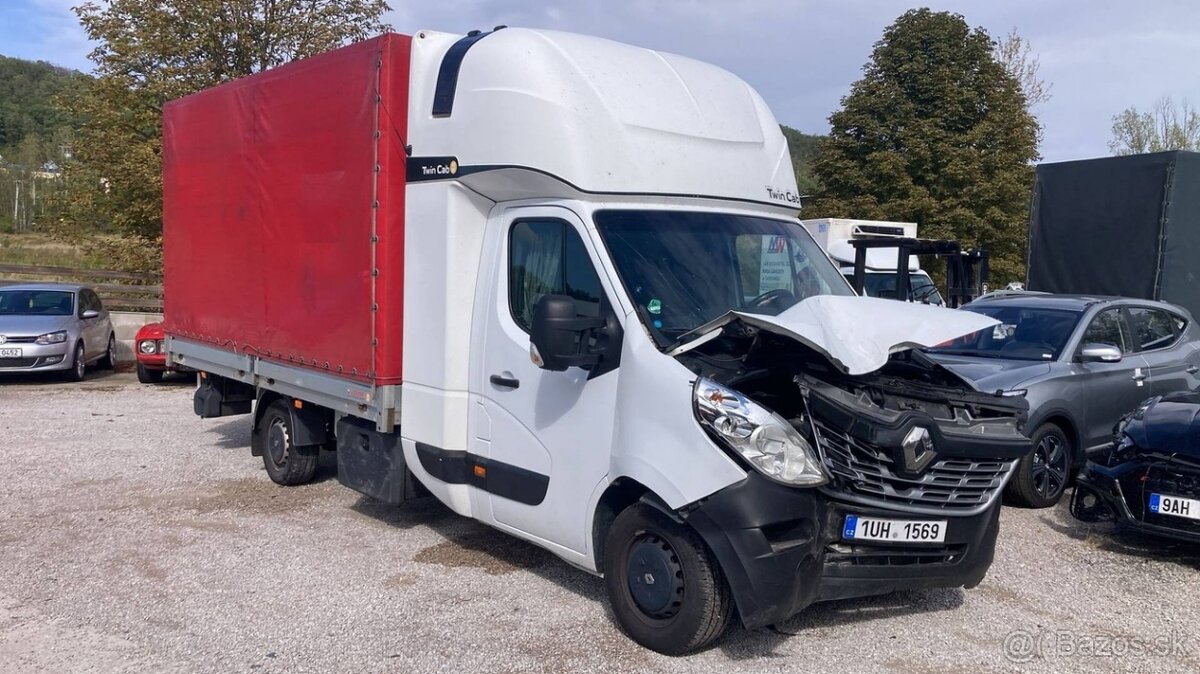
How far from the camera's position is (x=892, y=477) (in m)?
4.44

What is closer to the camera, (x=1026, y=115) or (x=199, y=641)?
(x=199, y=641)

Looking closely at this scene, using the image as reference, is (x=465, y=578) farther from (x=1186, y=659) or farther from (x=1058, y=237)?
(x=1058, y=237)

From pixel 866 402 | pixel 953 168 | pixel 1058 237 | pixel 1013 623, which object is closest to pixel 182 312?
pixel 866 402

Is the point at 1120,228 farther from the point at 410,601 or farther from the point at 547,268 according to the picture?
the point at 410,601

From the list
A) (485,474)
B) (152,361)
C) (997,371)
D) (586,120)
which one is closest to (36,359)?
(152,361)

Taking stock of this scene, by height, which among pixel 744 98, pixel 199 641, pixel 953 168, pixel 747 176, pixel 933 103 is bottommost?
pixel 199 641

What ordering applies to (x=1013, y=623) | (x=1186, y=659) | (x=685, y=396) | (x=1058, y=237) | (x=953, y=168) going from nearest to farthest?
(x=685, y=396), (x=1186, y=659), (x=1013, y=623), (x=1058, y=237), (x=953, y=168)

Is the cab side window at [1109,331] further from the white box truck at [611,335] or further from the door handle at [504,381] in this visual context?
the door handle at [504,381]

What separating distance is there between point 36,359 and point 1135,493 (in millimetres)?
14362

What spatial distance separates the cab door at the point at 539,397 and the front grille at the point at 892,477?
1089mm

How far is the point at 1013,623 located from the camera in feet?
17.3

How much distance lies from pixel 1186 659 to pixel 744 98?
12.7ft

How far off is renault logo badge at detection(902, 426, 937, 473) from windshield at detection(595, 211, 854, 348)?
1.04 m

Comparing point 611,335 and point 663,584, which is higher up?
point 611,335
